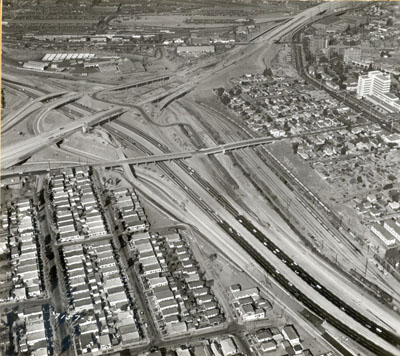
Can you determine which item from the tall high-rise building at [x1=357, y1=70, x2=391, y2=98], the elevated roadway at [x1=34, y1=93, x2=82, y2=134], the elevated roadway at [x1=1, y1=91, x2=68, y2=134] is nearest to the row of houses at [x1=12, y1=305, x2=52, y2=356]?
the elevated roadway at [x1=34, y1=93, x2=82, y2=134]

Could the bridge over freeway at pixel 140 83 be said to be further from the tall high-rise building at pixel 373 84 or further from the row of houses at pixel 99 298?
the row of houses at pixel 99 298

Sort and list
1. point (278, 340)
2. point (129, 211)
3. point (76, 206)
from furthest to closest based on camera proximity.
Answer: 1. point (76, 206)
2. point (129, 211)
3. point (278, 340)

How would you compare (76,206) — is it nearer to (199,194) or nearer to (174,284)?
(199,194)

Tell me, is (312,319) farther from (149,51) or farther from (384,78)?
(149,51)

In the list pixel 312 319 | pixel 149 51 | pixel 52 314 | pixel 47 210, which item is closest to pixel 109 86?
pixel 149 51

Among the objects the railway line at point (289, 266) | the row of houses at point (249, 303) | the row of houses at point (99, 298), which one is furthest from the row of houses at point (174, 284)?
the railway line at point (289, 266)

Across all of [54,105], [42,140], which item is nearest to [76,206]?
[42,140]

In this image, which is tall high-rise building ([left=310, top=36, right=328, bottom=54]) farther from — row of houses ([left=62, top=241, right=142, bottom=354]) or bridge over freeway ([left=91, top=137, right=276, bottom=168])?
row of houses ([left=62, top=241, right=142, bottom=354])
